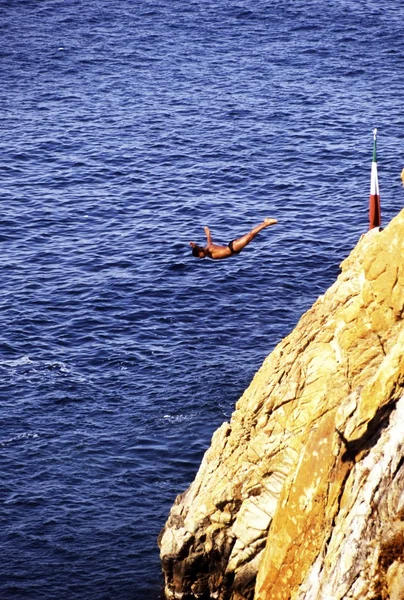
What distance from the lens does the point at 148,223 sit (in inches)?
3391

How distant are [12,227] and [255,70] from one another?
1891 inches

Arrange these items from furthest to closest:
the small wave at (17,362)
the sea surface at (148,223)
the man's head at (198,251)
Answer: the small wave at (17,362) → the sea surface at (148,223) → the man's head at (198,251)

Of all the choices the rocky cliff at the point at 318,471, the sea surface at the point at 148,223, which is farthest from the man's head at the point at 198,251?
the sea surface at the point at 148,223

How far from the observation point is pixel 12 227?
85.8 metres

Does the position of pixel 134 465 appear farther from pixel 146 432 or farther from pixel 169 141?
pixel 169 141

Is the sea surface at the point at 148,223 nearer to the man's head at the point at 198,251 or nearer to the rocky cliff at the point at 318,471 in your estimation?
the rocky cliff at the point at 318,471

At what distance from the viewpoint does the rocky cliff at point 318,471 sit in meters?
31.7

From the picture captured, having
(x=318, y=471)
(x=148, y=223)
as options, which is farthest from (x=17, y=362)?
(x=318, y=471)

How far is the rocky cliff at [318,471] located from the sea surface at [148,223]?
5860 millimetres

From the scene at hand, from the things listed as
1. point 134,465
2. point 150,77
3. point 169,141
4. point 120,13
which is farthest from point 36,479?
point 120,13

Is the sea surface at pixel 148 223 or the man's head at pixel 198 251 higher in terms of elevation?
the man's head at pixel 198 251

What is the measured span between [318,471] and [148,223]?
53.1 m

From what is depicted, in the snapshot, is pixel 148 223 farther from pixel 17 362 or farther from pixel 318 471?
pixel 318 471

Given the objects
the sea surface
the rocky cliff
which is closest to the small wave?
the sea surface
